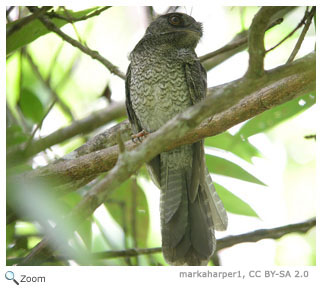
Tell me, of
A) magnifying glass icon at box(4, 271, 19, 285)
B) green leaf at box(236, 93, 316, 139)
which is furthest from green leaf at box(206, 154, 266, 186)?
magnifying glass icon at box(4, 271, 19, 285)

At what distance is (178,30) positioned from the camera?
327 cm

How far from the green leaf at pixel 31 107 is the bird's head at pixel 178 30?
3.08ft

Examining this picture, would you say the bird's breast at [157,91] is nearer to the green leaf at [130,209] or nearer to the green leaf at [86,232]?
the green leaf at [130,209]

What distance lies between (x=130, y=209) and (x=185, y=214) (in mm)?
397

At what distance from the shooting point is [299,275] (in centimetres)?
228

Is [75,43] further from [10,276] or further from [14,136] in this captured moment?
[10,276]

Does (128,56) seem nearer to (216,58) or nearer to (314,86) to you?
(216,58)

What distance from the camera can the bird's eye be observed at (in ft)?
10.9

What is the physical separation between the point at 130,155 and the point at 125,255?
45.9 inches

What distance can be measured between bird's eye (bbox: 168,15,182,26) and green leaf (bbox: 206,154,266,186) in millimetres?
972

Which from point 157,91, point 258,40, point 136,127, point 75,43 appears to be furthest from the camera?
point 136,127

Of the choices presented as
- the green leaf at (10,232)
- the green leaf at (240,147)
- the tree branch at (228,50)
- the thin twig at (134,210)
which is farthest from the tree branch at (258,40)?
the green leaf at (10,232)

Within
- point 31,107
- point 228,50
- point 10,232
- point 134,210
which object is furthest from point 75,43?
point 10,232

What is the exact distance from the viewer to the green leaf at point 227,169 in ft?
9.18
